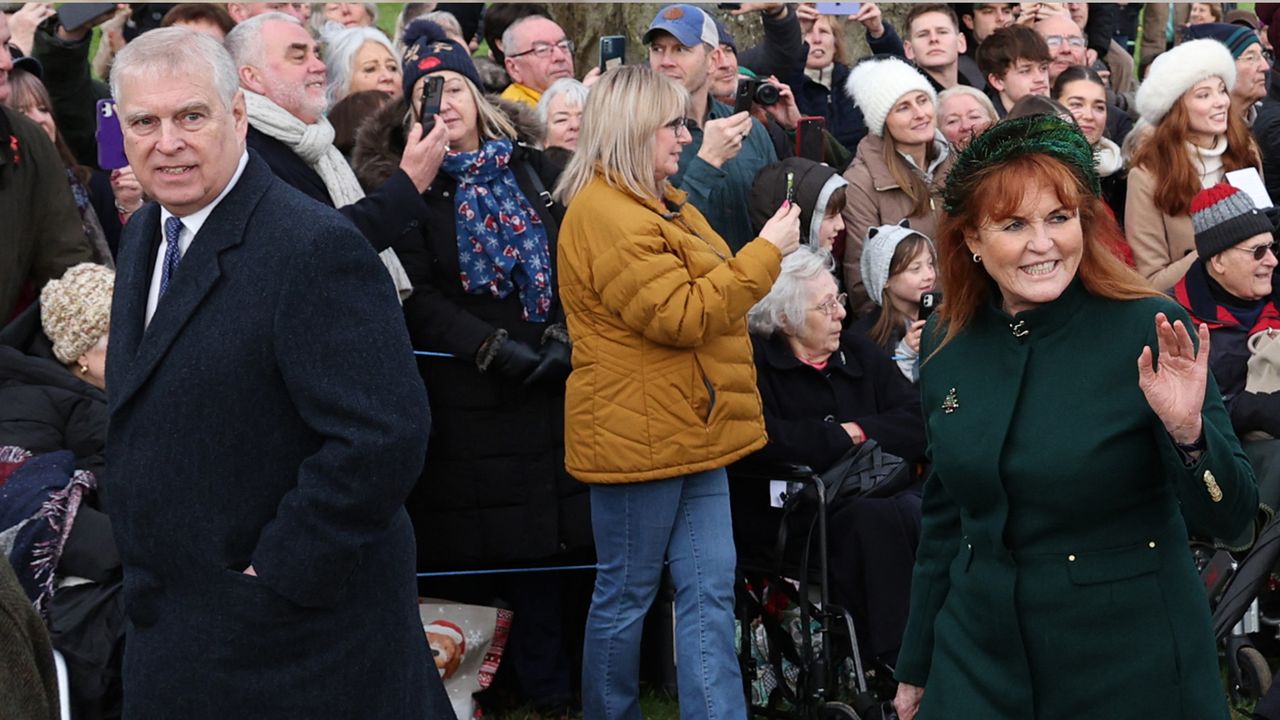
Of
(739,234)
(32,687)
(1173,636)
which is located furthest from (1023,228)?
(739,234)

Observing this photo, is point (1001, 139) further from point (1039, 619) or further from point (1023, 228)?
point (1039, 619)

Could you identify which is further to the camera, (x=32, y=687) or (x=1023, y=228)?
(x=1023, y=228)

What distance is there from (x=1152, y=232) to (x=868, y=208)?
1.30m

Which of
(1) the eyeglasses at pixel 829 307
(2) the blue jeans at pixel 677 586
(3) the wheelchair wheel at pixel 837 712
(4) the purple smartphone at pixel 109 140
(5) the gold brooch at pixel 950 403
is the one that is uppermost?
(5) the gold brooch at pixel 950 403

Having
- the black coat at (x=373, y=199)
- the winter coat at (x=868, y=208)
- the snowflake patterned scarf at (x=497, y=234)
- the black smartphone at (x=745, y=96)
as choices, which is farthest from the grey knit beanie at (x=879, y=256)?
the black coat at (x=373, y=199)

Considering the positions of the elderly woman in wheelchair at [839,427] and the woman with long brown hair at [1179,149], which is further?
the woman with long brown hair at [1179,149]

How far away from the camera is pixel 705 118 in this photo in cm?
758

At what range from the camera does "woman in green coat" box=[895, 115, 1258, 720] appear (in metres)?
3.46

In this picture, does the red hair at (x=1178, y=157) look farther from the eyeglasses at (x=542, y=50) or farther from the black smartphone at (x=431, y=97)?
the black smartphone at (x=431, y=97)

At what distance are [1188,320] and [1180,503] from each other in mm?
356

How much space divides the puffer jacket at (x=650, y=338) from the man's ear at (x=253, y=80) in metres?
1.09

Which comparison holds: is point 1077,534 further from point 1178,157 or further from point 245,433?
point 1178,157

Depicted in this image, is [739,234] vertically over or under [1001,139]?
under

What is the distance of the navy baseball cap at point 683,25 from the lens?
283 inches
